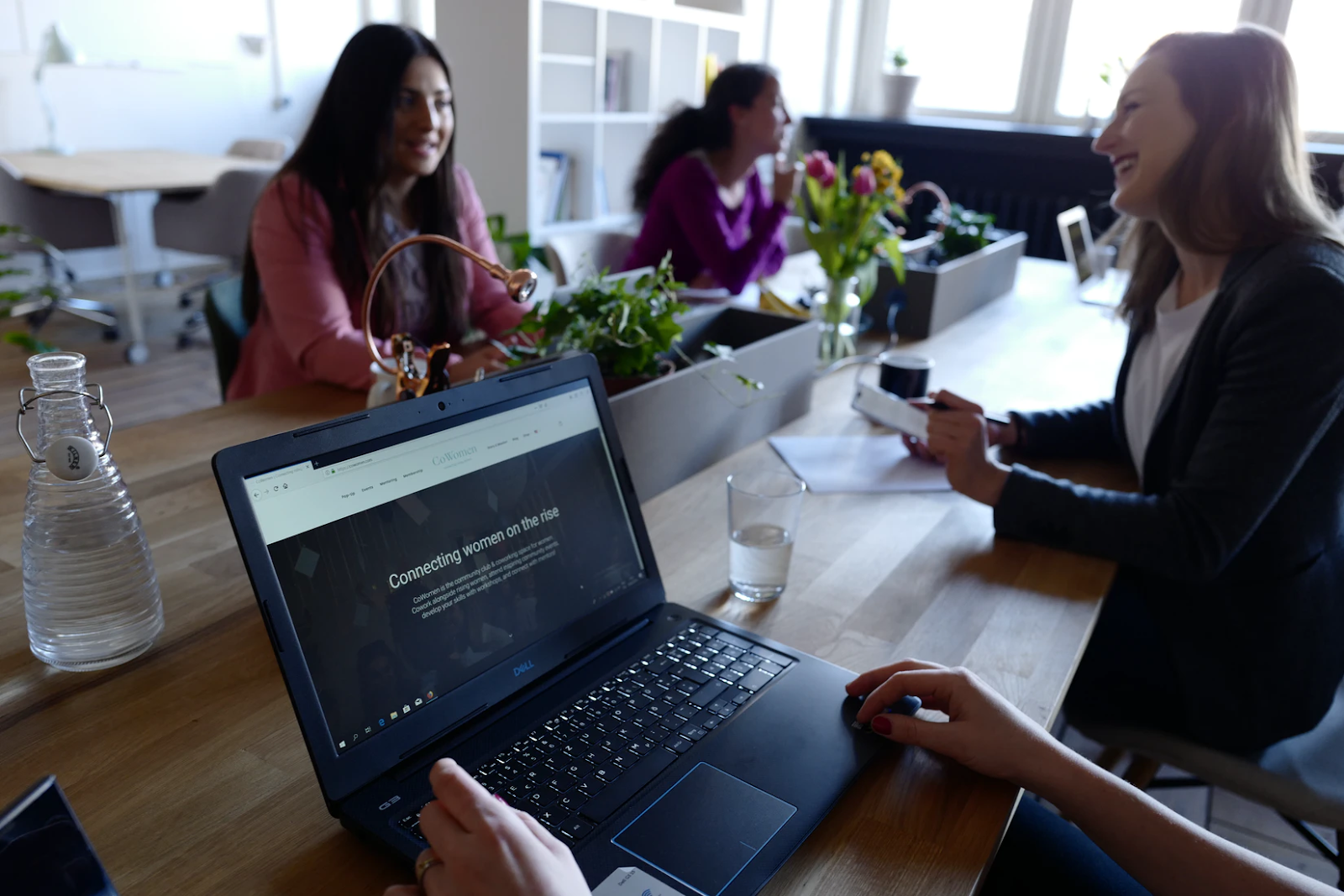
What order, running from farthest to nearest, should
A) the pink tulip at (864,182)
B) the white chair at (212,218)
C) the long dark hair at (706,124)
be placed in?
the white chair at (212,218)
the long dark hair at (706,124)
the pink tulip at (864,182)

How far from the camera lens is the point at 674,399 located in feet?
3.97

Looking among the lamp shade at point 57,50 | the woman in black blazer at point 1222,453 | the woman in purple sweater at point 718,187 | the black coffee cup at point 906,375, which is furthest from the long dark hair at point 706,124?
the lamp shade at point 57,50

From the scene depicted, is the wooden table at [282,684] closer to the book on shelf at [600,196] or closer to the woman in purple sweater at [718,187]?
the woman in purple sweater at [718,187]

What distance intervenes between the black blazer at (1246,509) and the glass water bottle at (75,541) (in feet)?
3.16

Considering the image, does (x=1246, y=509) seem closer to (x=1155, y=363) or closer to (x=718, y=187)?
(x=1155, y=363)

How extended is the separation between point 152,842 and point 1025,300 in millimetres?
2436

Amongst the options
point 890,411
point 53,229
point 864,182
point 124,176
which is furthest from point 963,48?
point 53,229

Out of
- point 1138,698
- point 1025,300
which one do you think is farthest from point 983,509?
point 1025,300

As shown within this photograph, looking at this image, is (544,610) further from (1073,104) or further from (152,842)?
(1073,104)

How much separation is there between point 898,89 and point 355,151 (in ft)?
13.6

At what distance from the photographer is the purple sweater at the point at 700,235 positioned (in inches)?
104

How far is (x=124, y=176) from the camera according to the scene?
159 inches

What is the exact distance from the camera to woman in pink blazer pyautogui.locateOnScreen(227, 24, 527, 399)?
168 centimetres

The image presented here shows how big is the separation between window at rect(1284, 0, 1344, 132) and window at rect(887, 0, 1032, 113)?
4.14 ft
